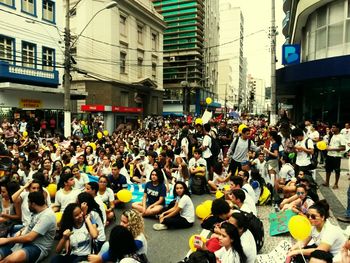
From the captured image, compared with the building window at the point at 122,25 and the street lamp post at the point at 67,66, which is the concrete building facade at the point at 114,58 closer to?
the building window at the point at 122,25

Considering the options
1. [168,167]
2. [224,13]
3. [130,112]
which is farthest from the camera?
[224,13]

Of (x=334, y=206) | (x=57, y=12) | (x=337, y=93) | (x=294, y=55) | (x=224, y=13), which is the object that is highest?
(x=224, y=13)

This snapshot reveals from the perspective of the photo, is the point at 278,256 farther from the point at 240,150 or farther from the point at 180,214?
the point at 240,150

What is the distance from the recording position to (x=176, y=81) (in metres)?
79.5

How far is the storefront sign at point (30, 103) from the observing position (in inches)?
843

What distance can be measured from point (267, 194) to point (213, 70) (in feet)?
279

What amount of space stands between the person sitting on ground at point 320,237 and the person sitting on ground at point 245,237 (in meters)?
0.59

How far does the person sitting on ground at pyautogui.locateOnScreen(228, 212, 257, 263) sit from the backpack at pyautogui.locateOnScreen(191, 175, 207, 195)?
5.05m

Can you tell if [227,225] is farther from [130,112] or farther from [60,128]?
[130,112]

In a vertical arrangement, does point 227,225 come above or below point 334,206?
above

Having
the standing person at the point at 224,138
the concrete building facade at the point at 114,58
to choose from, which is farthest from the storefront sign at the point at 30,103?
the standing person at the point at 224,138

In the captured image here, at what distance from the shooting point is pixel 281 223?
19.4 feet

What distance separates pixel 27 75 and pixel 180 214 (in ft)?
66.9

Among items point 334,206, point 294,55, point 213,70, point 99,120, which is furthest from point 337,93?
point 213,70
